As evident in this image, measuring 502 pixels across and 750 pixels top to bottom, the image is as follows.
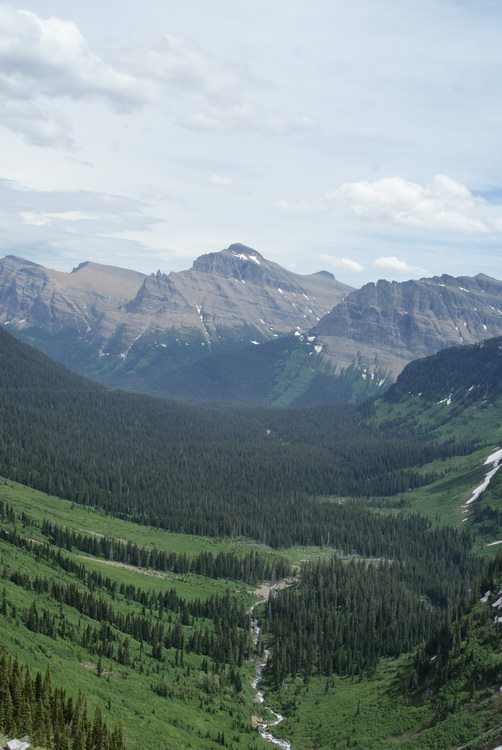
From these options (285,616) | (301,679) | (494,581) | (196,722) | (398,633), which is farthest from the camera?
(285,616)

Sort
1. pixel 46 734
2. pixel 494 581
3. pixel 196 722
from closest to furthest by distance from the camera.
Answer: pixel 46 734, pixel 196 722, pixel 494 581

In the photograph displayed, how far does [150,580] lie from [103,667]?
74675 millimetres

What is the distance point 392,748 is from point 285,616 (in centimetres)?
7251

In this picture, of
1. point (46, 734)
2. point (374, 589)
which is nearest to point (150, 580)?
point (374, 589)

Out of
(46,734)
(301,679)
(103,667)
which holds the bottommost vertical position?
(301,679)

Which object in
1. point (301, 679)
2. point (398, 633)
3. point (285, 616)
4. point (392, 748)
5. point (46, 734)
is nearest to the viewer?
point (46, 734)

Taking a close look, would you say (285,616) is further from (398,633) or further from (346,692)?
(346,692)

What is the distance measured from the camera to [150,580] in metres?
197

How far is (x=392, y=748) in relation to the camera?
345 feet

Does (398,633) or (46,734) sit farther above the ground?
(46,734)

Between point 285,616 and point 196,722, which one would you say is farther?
point 285,616

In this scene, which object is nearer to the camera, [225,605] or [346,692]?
[346,692]

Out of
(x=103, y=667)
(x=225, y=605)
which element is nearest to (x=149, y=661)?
(x=103, y=667)

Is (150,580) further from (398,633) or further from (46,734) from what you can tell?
(46,734)
